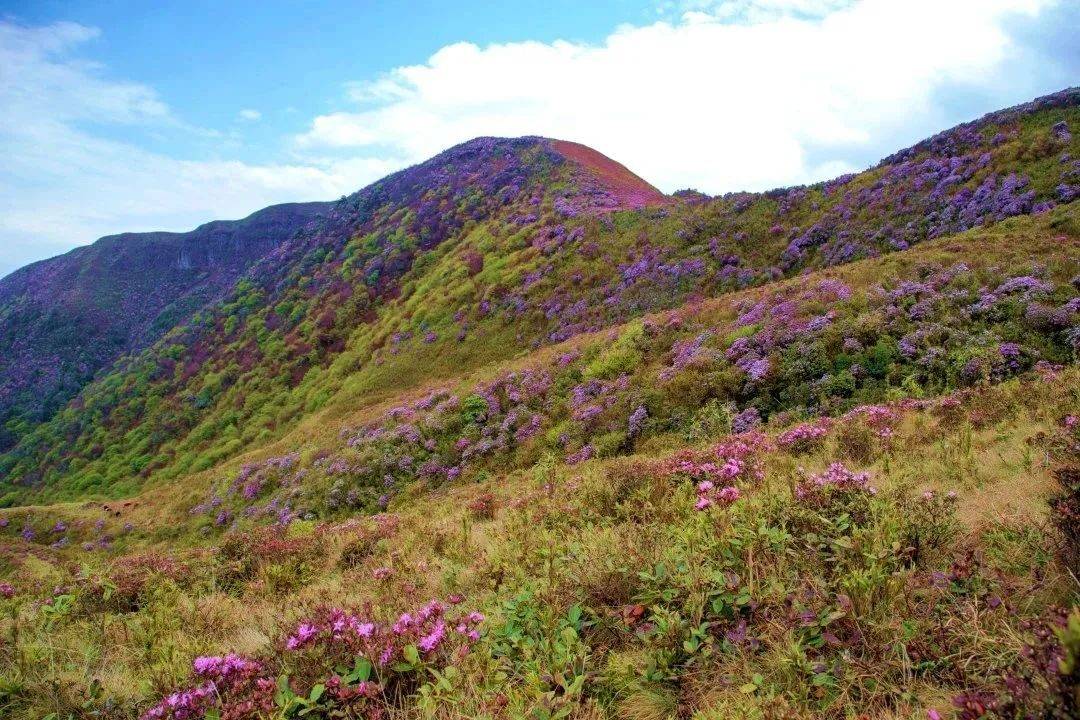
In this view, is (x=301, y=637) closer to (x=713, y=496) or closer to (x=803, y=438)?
(x=713, y=496)

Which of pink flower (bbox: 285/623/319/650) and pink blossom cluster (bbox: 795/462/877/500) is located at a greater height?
pink blossom cluster (bbox: 795/462/877/500)

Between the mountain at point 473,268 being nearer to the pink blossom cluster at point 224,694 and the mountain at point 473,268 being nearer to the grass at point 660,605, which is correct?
the grass at point 660,605

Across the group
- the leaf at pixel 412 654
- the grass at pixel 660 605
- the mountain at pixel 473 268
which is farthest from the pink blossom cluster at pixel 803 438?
the mountain at pixel 473 268

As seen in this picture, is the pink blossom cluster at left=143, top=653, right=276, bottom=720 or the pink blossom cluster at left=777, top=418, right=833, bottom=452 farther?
the pink blossom cluster at left=777, top=418, right=833, bottom=452

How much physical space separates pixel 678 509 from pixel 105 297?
117m

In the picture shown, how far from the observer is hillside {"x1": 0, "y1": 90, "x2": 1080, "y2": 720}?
3.65 meters

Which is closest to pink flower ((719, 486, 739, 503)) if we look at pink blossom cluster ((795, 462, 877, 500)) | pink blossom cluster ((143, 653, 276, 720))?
pink blossom cluster ((795, 462, 877, 500))

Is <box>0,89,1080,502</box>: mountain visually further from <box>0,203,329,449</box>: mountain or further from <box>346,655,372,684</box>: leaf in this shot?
<box>346,655,372,684</box>: leaf

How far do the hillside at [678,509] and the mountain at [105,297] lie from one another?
187 feet

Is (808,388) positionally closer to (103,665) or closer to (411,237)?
(103,665)

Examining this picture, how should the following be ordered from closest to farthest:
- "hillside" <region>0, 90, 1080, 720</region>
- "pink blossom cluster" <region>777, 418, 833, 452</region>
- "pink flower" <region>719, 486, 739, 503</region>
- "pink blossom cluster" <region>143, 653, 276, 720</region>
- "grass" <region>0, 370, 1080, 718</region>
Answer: "grass" <region>0, 370, 1080, 718</region>
"hillside" <region>0, 90, 1080, 720</region>
"pink blossom cluster" <region>143, 653, 276, 720</region>
"pink flower" <region>719, 486, 739, 503</region>
"pink blossom cluster" <region>777, 418, 833, 452</region>

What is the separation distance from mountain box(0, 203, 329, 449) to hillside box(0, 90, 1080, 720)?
57098 mm

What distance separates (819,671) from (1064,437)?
16.9 feet

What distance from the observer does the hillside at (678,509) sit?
365cm
